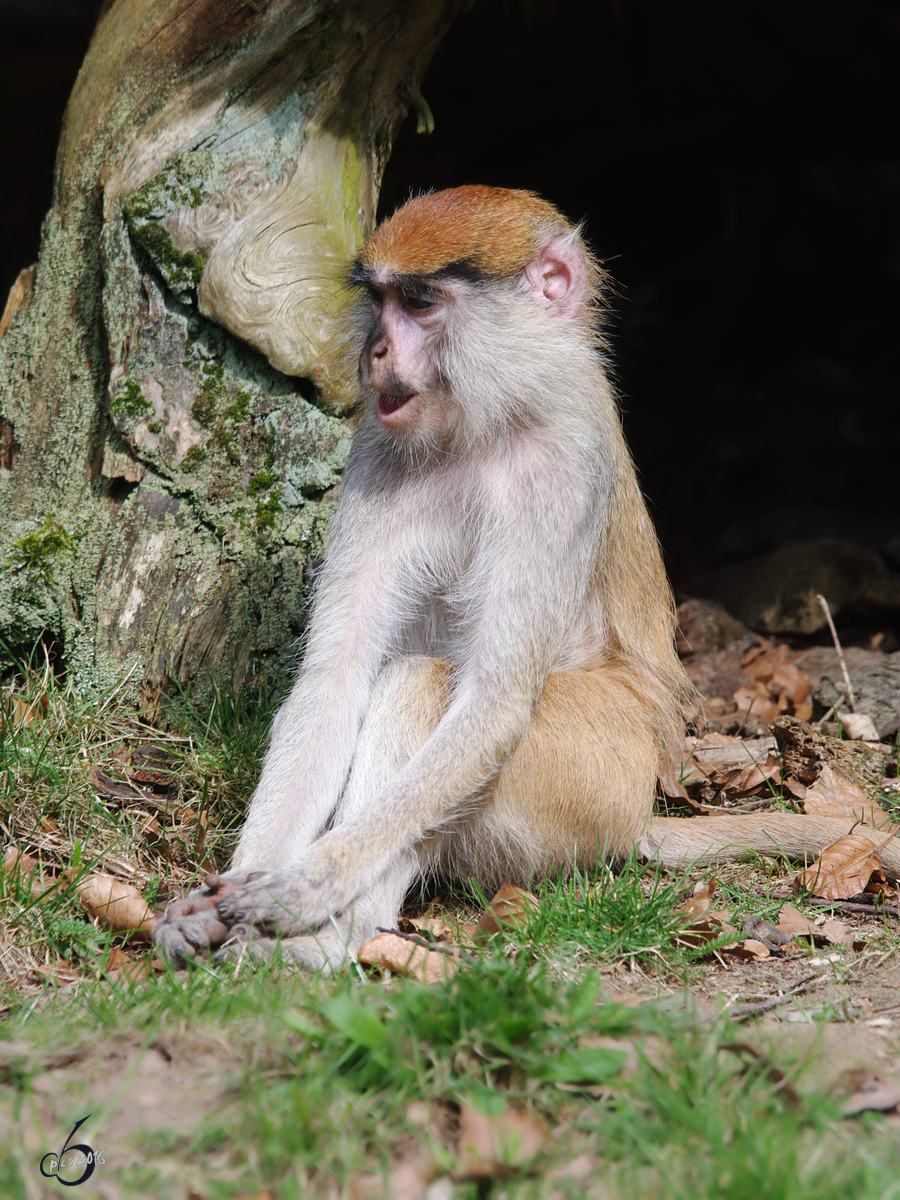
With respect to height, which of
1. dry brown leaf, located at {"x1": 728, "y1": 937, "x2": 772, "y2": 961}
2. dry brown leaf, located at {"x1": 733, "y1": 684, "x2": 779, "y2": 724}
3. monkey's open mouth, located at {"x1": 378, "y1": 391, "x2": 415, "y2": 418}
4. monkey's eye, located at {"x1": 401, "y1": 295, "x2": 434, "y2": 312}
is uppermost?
monkey's eye, located at {"x1": 401, "y1": 295, "x2": 434, "y2": 312}

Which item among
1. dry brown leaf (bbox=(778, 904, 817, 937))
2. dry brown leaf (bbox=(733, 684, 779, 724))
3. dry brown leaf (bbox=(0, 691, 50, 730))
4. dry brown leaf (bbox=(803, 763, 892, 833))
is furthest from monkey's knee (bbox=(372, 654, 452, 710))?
dry brown leaf (bbox=(733, 684, 779, 724))

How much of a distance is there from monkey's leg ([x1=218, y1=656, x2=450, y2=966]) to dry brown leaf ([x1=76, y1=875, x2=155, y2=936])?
17.2 inches

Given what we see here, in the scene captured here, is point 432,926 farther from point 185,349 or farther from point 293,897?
point 185,349

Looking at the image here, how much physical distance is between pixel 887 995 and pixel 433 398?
7.04 feet

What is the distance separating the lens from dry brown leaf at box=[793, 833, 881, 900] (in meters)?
3.35

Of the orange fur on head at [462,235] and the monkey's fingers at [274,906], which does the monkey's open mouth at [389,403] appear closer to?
the orange fur on head at [462,235]

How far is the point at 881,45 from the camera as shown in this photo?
825cm

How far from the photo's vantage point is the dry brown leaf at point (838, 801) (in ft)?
12.5

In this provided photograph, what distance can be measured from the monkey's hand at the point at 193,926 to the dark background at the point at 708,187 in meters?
4.98

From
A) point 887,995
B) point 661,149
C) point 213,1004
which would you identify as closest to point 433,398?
point 213,1004

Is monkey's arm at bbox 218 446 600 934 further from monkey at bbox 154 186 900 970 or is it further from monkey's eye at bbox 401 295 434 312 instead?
monkey's eye at bbox 401 295 434 312

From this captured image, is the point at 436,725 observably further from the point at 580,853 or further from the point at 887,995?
the point at 887,995

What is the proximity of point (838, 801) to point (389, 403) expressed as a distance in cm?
226

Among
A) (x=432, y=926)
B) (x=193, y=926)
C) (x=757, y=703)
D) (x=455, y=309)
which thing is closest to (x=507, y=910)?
(x=432, y=926)
